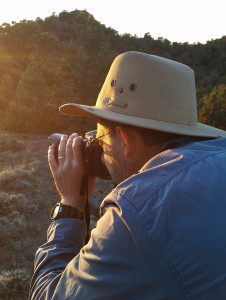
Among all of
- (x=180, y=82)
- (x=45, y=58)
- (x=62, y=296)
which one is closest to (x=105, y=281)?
(x=62, y=296)

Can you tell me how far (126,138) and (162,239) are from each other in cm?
52

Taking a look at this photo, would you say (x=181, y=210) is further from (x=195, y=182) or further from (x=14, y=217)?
(x=14, y=217)

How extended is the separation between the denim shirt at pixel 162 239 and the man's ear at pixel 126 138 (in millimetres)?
250

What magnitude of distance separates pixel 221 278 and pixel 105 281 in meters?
0.28

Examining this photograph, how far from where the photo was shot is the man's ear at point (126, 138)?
1.29 metres

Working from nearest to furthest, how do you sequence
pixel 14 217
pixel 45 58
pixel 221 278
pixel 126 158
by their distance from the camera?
pixel 221 278
pixel 126 158
pixel 14 217
pixel 45 58

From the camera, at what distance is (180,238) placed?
85 cm

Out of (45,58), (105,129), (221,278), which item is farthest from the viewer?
(45,58)

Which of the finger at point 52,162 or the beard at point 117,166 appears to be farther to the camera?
the finger at point 52,162

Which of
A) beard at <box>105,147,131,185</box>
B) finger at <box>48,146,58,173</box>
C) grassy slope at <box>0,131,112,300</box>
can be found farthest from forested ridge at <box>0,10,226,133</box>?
beard at <box>105,147,131,185</box>

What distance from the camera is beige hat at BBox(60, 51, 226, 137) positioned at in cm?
137

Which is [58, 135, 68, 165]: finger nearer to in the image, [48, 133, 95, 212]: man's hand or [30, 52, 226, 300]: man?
[48, 133, 95, 212]: man's hand

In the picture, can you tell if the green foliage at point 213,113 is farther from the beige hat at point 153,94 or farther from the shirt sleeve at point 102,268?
the shirt sleeve at point 102,268

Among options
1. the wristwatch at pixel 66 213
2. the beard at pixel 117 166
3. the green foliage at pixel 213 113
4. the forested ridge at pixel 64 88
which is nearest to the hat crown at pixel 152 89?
the beard at pixel 117 166
